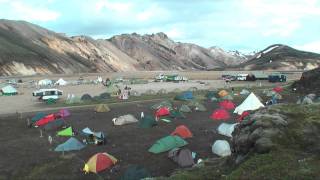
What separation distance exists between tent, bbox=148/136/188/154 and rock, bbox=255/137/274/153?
14.8 metres

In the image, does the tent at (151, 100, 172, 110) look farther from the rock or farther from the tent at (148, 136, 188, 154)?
the rock

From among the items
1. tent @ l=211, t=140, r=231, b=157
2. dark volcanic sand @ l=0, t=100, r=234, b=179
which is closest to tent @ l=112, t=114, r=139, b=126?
dark volcanic sand @ l=0, t=100, r=234, b=179

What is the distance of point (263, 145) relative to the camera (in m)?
17.2

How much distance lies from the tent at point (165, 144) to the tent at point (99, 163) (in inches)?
141

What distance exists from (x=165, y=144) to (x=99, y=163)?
534cm

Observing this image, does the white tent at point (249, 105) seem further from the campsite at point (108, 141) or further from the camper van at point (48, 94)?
the camper van at point (48, 94)

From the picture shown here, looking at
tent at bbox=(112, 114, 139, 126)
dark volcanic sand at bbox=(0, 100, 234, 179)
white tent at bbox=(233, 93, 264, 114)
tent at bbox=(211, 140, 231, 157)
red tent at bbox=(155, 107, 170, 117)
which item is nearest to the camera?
dark volcanic sand at bbox=(0, 100, 234, 179)

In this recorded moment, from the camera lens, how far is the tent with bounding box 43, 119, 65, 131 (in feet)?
138

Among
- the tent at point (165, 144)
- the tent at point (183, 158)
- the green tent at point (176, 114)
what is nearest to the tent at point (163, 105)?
the green tent at point (176, 114)

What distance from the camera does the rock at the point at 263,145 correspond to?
55.9ft

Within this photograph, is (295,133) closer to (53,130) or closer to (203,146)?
(203,146)

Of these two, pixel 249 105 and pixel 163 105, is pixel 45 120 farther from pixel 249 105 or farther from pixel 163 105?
pixel 249 105

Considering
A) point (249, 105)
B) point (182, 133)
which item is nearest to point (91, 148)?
point (182, 133)

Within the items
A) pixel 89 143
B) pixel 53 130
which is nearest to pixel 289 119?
pixel 89 143
